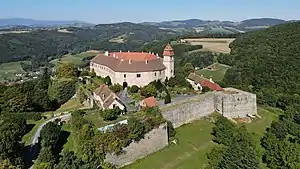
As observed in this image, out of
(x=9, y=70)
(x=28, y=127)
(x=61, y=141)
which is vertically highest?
(x=28, y=127)

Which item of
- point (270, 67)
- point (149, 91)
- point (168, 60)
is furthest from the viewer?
point (270, 67)

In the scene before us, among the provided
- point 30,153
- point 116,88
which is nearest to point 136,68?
point 116,88

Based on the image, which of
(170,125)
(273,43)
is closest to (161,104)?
(170,125)

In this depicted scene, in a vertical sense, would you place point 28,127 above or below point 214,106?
below

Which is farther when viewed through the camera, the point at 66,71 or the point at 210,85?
the point at 66,71

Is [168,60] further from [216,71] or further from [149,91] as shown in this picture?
[216,71]

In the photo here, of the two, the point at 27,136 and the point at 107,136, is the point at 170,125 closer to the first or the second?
the point at 107,136

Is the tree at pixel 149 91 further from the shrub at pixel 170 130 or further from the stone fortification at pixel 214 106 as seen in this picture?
the shrub at pixel 170 130

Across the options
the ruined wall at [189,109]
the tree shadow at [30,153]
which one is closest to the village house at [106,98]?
the ruined wall at [189,109]
